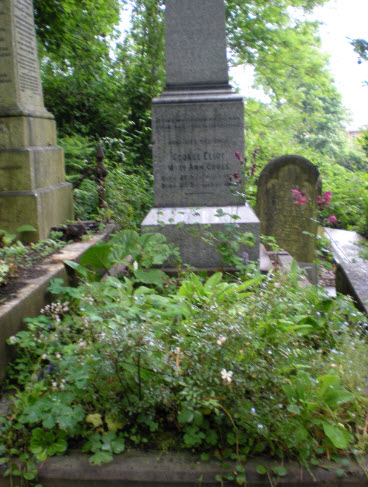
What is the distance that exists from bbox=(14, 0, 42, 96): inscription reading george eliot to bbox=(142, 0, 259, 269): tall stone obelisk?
1.26 metres

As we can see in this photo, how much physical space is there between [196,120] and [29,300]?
8.71ft

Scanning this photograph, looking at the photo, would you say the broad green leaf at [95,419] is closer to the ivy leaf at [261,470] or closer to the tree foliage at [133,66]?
the ivy leaf at [261,470]

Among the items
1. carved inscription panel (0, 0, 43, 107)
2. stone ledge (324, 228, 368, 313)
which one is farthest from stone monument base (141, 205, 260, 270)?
carved inscription panel (0, 0, 43, 107)

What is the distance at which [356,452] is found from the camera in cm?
187

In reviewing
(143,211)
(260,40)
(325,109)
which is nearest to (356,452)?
(143,211)

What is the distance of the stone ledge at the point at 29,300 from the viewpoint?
250 centimetres

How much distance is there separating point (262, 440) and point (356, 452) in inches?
15.4

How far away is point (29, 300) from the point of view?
2812mm

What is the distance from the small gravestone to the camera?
670cm

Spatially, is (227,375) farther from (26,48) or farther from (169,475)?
A: (26,48)

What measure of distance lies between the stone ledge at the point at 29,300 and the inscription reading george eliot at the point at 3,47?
1.69m

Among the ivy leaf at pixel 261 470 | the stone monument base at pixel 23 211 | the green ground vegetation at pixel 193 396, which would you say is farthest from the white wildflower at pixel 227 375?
the stone monument base at pixel 23 211

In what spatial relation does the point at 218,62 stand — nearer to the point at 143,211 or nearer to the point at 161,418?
the point at 143,211

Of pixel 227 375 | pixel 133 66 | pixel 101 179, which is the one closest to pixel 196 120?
pixel 101 179
